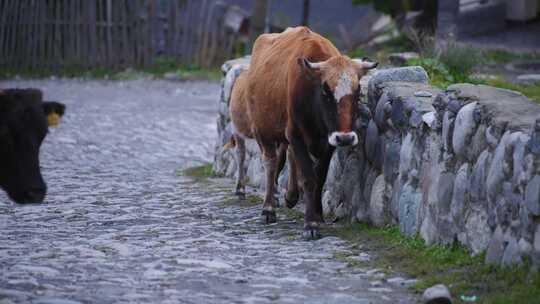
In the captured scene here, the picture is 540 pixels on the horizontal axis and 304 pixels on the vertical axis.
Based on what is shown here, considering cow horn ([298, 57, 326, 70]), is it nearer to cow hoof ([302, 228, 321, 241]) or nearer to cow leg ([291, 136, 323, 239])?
cow leg ([291, 136, 323, 239])

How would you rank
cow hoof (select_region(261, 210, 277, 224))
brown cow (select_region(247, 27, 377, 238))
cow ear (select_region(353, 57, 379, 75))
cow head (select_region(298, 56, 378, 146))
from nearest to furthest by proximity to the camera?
1. cow head (select_region(298, 56, 378, 146))
2. brown cow (select_region(247, 27, 377, 238))
3. cow ear (select_region(353, 57, 379, 75))
4. cow hoof (select_region(261, 210, 277, 224))

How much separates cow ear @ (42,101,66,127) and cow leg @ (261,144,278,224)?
255 centimetres

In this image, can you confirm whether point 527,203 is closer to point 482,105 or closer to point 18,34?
point 482,105

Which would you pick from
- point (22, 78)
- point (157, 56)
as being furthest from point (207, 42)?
point (22, 78)

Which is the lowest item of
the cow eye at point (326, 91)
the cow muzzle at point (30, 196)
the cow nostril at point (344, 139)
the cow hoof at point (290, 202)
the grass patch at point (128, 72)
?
the grass patch at point (128, 72)

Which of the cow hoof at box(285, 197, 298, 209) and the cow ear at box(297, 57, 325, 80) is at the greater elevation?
the cow ear at box(297, 57, 325, 80)

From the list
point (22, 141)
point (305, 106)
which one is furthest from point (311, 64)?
point (22, 141)

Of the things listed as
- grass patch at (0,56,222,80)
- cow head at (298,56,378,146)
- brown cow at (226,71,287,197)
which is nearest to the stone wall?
cow head at (298,56,378,146)

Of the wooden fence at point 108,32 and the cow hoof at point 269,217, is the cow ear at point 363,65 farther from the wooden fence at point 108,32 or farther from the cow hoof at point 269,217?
the wooden fence at point 108,32

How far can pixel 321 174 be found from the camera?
10484 mm

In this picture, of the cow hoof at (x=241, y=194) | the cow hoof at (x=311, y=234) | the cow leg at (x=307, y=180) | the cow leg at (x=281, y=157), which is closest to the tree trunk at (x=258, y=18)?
the cow hoof at (x=241, y=194)

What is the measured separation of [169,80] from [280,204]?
45.5 ft

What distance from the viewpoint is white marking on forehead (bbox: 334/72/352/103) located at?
9633 mm

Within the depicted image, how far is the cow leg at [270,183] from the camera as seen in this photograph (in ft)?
35.3
